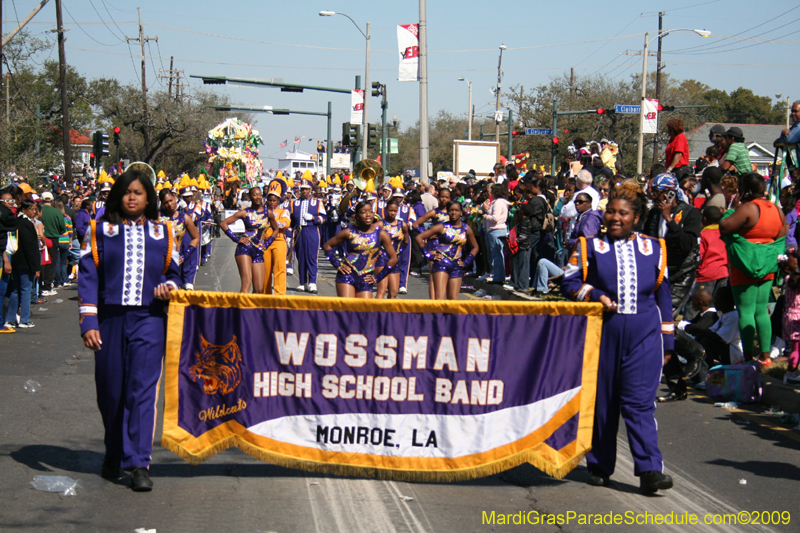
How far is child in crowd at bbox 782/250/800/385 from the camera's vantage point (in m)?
7.81

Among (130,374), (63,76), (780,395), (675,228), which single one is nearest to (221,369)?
(130,374)

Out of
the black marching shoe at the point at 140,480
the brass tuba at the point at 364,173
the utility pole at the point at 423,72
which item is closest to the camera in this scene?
the black marching shoe at the point at 140,480

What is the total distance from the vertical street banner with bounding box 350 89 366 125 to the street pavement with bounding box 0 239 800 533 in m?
24.2

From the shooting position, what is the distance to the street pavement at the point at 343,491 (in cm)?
465

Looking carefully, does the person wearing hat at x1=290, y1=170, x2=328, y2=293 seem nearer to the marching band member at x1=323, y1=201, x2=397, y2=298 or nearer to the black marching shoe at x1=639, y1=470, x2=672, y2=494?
the marching band member at x1=323, y1=201, x2=397, y2=298

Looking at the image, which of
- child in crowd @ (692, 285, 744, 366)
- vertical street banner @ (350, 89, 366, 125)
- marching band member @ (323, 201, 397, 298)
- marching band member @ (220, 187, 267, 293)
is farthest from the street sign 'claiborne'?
child in crowd @ (692, 285, 744, 366)

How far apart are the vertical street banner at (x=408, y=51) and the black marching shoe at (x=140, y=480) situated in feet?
49.0

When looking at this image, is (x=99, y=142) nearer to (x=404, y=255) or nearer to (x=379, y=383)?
(x=404, y=255)

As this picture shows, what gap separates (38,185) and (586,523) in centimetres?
3381

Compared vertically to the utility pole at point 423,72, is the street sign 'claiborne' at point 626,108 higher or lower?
higher

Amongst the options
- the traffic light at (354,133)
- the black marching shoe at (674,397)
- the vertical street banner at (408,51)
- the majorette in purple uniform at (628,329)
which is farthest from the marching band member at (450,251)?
the traffic light at (354,133)

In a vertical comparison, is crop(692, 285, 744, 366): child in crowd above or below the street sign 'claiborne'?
below

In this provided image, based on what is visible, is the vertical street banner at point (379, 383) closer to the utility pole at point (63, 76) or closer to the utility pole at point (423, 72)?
the utility pole at point (423, 72)

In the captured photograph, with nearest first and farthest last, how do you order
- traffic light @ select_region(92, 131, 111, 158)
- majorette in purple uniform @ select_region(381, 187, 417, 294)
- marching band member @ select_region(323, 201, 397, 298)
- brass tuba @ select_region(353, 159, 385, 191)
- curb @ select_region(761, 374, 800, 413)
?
curb @ select_region(761, 374, 800, 413) < marching band member @ select_region(323, 201, 397, 298) < brass tuba @ select_region(353, 159, 385, 191) < majorette in purple uniform @ select_region(381, 187, 417, 294) < traffic light @ select_region(92, 131, 111, 158)
